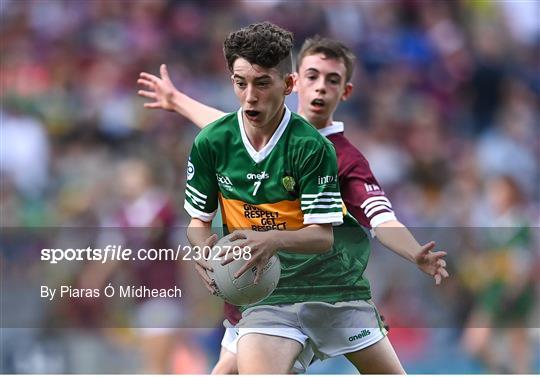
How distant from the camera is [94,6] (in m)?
11.9

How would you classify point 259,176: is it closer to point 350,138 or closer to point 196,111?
point 196,111

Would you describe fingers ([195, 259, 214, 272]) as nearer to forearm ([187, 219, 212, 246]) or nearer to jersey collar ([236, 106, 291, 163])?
forearm ([187, 219, 212, 246])

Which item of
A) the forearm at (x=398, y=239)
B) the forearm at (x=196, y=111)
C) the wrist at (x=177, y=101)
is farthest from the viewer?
the wrist at (x=177, y=101)

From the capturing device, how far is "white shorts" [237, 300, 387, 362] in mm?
4699

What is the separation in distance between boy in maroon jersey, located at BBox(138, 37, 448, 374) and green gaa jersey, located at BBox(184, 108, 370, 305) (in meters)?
0.33

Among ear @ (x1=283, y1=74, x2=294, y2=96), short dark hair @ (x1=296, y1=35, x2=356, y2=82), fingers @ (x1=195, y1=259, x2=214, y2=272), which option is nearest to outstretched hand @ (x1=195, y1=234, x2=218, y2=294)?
fingers @ (x1=195, y1=259, x2=214, y2=272)

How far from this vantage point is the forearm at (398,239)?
192 inches

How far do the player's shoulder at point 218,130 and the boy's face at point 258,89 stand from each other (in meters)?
0.16

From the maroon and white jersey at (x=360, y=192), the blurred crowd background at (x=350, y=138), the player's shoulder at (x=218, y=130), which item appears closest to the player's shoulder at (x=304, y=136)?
the player's shoulder at (x=218, y=130)

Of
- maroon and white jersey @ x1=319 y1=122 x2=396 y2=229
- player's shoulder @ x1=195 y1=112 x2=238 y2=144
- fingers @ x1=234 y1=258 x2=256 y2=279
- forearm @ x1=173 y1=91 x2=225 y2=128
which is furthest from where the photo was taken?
forearm @ x1=173 y1=91 x2=225 y2=128

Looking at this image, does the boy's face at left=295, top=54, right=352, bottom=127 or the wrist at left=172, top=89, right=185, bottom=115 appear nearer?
the boy's face at left=295, top=54, right=352, bottom=127

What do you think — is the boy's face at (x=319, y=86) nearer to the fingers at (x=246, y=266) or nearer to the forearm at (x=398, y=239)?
the forearm at (x=398, y=239)

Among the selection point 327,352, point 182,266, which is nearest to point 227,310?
point 327,352

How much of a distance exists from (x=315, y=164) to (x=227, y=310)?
37.1 inches
